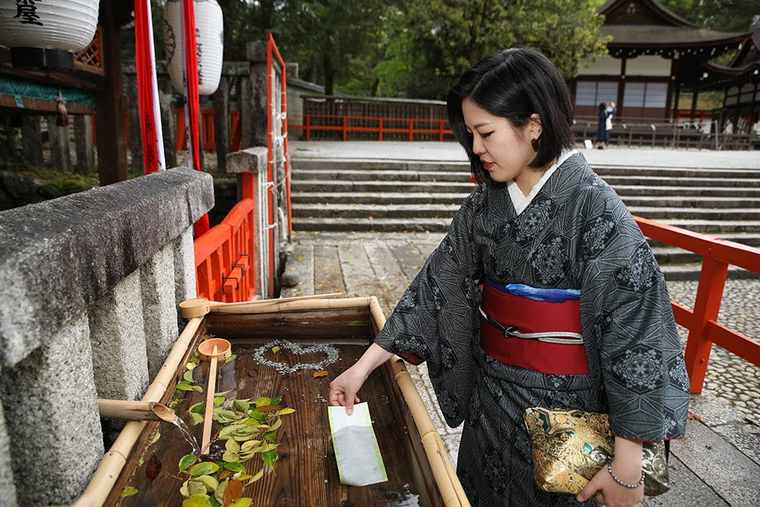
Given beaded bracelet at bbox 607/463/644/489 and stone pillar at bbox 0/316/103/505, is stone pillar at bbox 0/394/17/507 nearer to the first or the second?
stone pillar at bbox 0/316/103/505

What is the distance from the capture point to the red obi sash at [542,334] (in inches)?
60.0

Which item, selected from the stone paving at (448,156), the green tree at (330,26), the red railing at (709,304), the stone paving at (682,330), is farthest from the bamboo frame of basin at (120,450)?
the green tree at (330,26)

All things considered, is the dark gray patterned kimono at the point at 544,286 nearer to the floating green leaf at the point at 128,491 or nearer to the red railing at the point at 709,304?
the floating green leaf at the point at 128,491

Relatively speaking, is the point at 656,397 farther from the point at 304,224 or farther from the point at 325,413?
the point at 304,224

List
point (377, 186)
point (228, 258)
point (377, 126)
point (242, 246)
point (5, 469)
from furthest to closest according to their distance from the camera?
1. point (377, 126)
2. point (377, 186)
3. point (242, 246)
4. point (228, 258)
5. point (5, 469)

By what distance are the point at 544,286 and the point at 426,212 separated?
7772 mm

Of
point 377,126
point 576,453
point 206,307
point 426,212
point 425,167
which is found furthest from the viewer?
point 377,126

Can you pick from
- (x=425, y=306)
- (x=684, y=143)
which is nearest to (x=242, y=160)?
(x=425, y=306)

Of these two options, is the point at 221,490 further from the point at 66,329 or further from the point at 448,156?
the point at 448,156

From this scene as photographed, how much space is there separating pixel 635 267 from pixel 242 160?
3.90 meters

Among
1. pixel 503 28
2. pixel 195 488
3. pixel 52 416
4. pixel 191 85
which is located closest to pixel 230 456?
pixel 195 488

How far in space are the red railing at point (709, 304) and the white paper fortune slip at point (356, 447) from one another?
2.72 metres

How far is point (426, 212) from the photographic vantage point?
927 centimetres

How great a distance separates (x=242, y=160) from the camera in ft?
15.4
